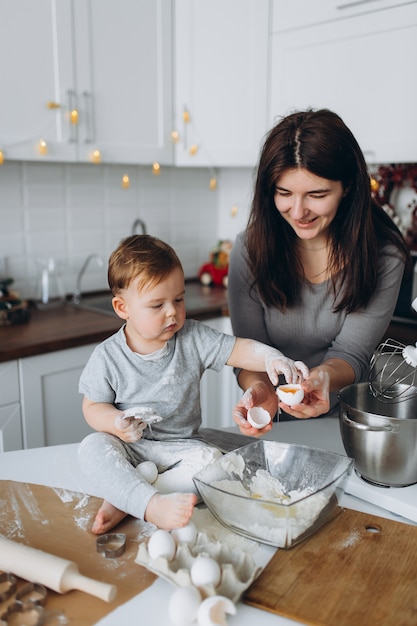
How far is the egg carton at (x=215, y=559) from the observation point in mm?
722

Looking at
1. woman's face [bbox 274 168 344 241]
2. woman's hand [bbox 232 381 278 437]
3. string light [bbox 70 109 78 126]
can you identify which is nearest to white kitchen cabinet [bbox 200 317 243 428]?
string light [bbox 70 109 78 126]

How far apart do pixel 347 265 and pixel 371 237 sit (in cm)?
8

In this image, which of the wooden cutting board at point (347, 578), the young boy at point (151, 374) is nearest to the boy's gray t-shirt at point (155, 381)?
the young boy at point (151, 374)

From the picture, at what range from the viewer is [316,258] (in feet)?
4.99

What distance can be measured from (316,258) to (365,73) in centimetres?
87

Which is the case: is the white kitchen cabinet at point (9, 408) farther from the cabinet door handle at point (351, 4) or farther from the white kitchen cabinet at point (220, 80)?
the cabinet door handle at point (351, 4)

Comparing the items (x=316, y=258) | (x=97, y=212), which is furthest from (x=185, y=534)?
(x=97, y=212)

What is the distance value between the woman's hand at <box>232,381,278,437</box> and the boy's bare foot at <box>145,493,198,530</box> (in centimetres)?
20

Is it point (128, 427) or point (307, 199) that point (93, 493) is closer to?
point (128, 427)

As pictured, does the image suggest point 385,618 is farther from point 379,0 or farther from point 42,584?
point 379,0

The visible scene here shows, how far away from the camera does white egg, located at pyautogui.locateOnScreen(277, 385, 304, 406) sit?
103cm

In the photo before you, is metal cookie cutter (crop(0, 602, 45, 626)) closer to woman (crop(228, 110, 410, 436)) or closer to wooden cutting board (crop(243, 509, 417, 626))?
wooden cutting board (crop(243, 509, 417, 626))

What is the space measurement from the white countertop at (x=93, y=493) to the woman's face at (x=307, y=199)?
422mm

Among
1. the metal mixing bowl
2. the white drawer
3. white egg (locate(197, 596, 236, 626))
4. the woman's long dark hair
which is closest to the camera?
white egg (locate(197, 596, 236, 626))
